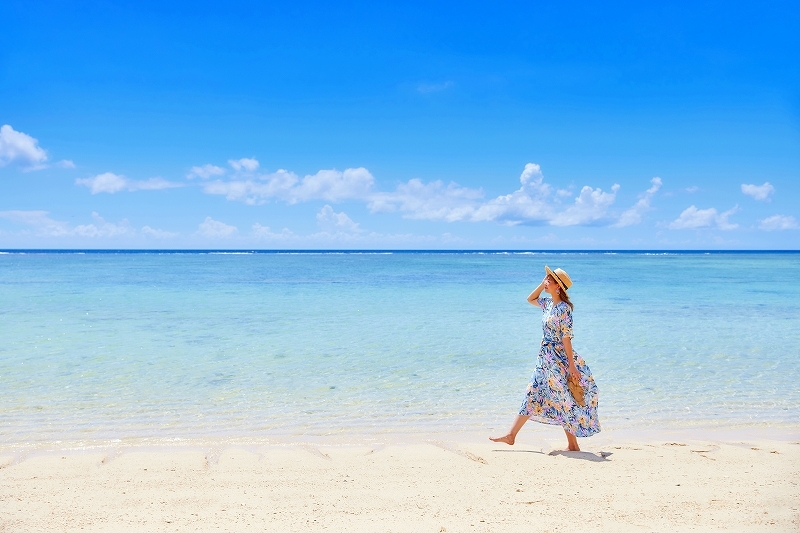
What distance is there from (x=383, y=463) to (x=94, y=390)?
5.53 metres

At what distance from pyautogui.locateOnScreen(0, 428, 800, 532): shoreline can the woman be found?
352 millimetres

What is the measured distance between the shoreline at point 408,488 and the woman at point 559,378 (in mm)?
352

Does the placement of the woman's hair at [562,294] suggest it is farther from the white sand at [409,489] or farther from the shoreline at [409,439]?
the shoreline at [409,439]

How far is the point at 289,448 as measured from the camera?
676 centimetres

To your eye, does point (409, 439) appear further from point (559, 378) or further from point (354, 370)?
point (354, 370)

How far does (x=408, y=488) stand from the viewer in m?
5.26

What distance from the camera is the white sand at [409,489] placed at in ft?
14.8

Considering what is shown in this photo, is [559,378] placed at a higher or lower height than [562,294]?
lower

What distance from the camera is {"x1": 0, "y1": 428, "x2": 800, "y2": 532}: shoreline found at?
4.50 metres

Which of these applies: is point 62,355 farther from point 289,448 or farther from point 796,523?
point 796,523

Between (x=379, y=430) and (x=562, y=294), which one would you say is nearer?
(x=562, y=294)

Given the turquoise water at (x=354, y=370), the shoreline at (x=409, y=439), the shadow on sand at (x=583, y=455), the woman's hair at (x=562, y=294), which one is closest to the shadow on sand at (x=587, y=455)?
the shadow on sand at (x=583, y=455)

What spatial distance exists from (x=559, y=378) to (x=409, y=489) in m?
2.04

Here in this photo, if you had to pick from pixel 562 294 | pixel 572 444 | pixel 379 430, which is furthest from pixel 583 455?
pixel 379 430
